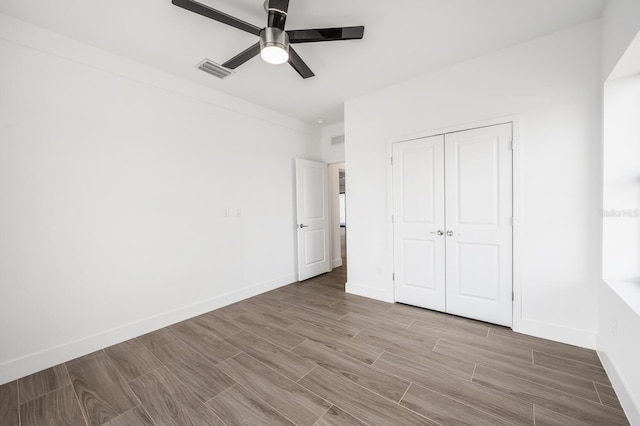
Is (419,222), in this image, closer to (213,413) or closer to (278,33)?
(278,33)

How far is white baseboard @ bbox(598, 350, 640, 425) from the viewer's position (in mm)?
1453

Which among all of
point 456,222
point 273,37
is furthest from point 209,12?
point 456,222

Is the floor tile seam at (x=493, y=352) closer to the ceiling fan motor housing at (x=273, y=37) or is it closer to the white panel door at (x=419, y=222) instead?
the white panel door at (x=419, y=222)

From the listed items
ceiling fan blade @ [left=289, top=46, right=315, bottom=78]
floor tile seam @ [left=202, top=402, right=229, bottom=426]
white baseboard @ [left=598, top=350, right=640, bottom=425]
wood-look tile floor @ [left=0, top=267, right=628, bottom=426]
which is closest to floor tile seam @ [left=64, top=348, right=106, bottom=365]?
wood-look tile floor @ [left=0, top=267, right=628, bottom=426]

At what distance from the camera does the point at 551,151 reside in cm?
238

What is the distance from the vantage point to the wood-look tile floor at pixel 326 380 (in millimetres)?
1613

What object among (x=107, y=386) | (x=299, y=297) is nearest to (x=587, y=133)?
(x=299, y=297)

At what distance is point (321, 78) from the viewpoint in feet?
10.1

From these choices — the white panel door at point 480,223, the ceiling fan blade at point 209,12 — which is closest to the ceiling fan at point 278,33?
the ceiling fan blade at point 209,12

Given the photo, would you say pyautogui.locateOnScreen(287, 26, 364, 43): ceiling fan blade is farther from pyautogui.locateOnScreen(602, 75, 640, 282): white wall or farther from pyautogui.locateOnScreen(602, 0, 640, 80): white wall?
pyautogui.locateOnScreen(602, 75, 640, 282): white wall

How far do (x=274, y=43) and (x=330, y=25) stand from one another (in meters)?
0.66

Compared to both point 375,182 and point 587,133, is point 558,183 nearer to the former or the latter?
point 587,133

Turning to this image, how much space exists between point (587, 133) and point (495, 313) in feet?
6.22

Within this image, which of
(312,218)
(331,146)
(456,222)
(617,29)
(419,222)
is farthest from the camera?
(331,146)
